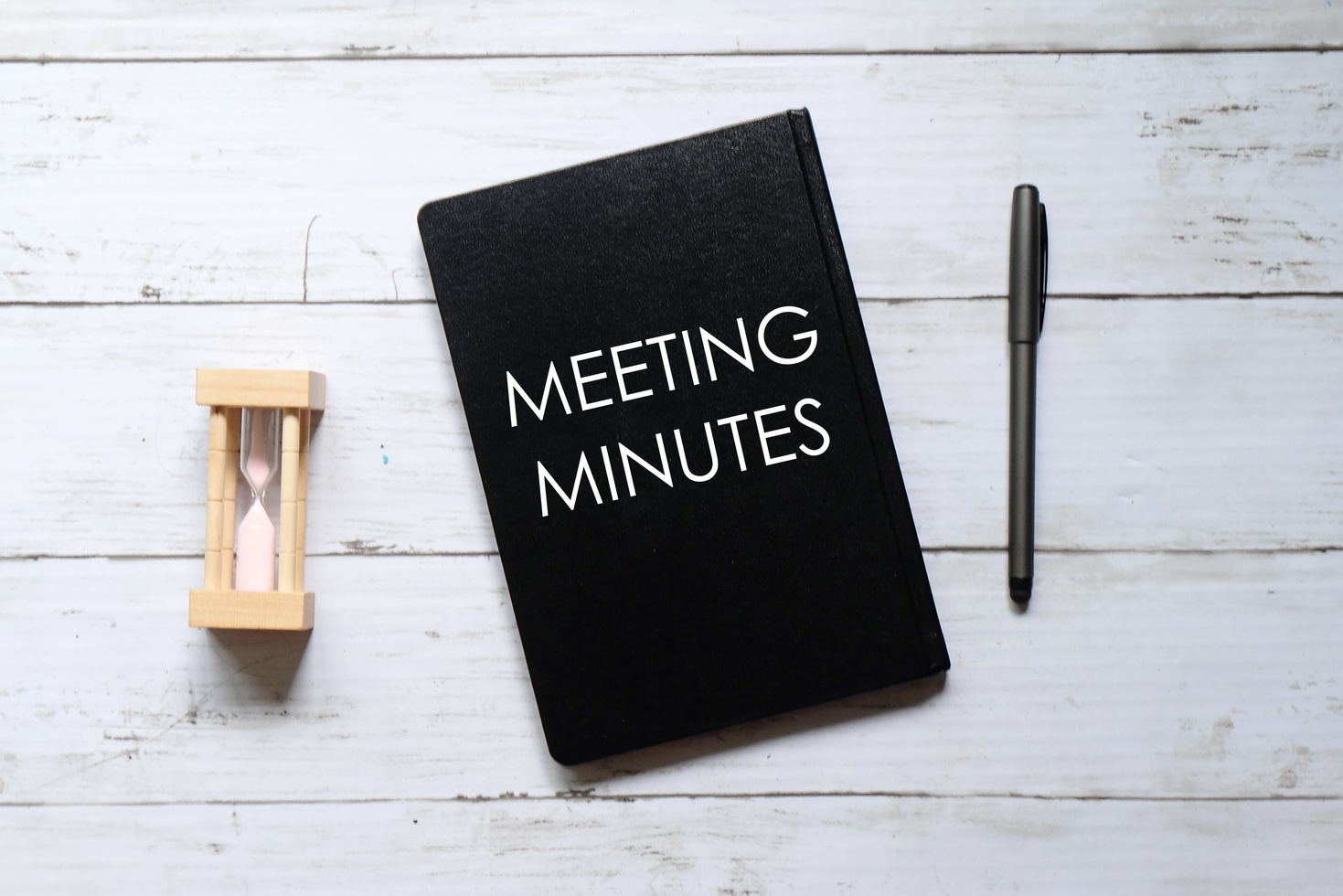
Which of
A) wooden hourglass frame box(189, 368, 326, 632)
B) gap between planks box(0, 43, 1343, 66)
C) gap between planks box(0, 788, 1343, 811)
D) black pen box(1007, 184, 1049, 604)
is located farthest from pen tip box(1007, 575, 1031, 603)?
wooden hourglass frame box(189, 368, 326, 632)

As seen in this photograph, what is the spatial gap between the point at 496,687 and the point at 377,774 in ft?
0.34

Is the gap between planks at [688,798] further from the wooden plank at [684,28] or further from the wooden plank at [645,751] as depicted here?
the wooden plank at [684,28]

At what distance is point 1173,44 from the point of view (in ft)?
2.11

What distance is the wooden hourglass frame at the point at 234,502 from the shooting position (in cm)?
59

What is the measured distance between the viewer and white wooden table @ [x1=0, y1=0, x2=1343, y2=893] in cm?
64

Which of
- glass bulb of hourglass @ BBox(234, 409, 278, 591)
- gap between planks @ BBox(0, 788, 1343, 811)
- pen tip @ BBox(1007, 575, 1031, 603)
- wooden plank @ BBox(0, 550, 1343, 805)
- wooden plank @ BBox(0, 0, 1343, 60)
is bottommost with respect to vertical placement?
gap between planks @ BBox(0, 788, 1343, 811)

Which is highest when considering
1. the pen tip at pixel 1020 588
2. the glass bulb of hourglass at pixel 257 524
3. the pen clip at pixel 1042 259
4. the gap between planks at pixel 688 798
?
the pen clip at pixel 1042 259

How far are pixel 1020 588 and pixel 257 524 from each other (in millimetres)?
513

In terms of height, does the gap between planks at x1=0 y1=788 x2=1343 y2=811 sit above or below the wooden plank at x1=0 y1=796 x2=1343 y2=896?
above

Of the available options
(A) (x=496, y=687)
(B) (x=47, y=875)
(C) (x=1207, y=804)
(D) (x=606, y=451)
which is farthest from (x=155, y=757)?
(C) (x=1207, y=804)

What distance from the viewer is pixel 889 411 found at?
0.64 m

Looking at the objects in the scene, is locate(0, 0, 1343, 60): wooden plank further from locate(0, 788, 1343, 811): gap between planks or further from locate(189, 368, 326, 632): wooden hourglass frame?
locate(0, 788, 1343, 811): gap between planks

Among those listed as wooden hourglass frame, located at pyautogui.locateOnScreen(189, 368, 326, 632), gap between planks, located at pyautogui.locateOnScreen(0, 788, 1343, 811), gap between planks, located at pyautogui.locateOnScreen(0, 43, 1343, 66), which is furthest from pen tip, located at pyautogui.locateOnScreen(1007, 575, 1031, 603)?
wooden hourglass frame, located at pyautogui.locateOnScreen(189, 368, 326, 632)

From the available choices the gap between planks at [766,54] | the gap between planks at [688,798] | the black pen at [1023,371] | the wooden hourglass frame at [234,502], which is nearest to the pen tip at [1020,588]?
the black pen at [1023,371]
